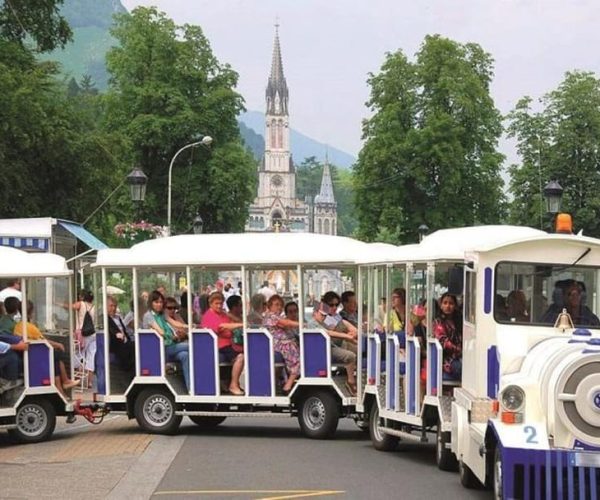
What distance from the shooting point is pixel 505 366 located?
1321cm

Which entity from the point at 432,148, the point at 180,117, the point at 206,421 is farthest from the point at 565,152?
the point at 206,421

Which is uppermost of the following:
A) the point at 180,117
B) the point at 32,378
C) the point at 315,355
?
the point at 180,117

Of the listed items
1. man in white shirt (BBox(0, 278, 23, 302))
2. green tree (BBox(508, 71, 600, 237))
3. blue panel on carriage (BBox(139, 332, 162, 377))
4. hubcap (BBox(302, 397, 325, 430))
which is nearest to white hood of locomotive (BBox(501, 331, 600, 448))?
hubcap (BBox(302, 397, 325, 430))

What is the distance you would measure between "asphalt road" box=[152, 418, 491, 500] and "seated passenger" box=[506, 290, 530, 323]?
1.74 m

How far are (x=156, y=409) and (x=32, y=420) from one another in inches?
73.2

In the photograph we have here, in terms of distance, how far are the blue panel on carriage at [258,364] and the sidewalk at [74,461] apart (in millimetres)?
1536

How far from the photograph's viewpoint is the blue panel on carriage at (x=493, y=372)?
13.3 metres

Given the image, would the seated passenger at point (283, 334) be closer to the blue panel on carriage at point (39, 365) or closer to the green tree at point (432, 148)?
the blue panel on carriage at point (39, 365)

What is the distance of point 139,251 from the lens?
20.9 m

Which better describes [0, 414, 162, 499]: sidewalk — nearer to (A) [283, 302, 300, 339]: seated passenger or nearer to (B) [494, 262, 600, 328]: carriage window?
(A) [283, 302, 300, 339]: seated passenger

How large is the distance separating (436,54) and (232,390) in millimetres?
55030

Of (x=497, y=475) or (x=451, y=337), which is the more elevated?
(x=451, y=337)

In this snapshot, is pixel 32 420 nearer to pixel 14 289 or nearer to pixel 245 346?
pixel 14 289

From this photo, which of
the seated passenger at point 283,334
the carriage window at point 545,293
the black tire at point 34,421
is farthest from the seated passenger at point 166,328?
the carriage window at point 545,293
